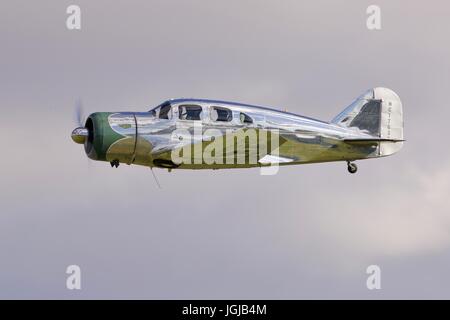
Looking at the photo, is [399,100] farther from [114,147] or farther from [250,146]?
[114,147]

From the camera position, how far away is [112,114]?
41188mm

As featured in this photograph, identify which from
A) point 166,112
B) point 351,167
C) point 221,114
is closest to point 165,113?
point 166,112

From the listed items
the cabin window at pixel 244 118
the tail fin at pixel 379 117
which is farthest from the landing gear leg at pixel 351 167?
the cabin window at pixel 244 118

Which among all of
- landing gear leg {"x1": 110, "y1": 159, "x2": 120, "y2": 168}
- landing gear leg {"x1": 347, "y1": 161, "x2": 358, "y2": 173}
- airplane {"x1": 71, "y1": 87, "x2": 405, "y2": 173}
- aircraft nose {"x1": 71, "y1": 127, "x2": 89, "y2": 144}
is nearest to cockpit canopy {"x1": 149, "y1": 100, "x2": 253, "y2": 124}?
airplane {"x1": 71, "y1": 87, "x2": 405, "y2": 173}

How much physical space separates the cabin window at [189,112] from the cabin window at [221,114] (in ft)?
1.49

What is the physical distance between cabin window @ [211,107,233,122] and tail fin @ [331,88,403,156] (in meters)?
4.91

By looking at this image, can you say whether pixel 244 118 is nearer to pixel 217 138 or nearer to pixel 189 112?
pixel 217 138

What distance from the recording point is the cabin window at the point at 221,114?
41875mm

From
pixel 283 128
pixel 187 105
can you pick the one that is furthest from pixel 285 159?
pixel 187 105

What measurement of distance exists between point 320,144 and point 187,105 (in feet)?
15.6

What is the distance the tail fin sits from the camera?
45.7 m

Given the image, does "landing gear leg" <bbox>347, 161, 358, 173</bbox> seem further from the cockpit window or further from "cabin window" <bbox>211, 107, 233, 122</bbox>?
the cockpit window

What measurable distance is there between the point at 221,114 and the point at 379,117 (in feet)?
21.7

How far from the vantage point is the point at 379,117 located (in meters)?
46.3
